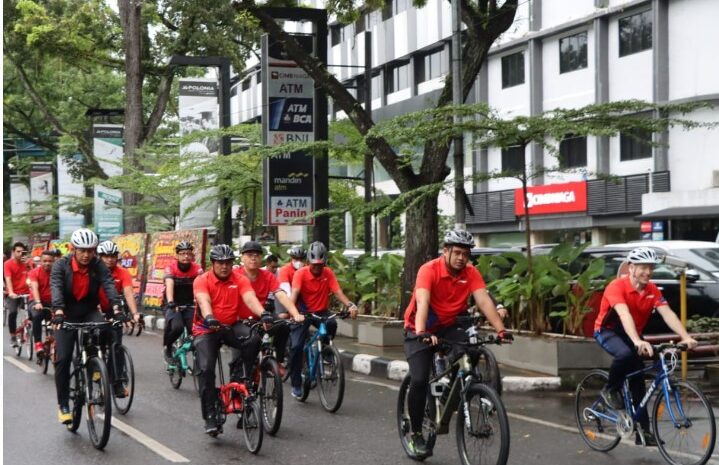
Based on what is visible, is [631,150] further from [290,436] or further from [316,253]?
[290,436]

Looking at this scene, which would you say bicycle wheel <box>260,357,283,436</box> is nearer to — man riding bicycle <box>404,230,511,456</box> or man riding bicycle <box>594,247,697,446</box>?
man riding bicycle <box>404,230,511,456</box>

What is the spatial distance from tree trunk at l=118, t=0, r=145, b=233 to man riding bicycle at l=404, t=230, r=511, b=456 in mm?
26778

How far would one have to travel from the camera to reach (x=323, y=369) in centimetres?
1188

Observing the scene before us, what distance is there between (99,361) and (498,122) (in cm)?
650

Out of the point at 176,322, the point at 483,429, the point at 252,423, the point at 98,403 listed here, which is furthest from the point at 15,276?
the point at 483,429

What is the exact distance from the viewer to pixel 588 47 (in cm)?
3694

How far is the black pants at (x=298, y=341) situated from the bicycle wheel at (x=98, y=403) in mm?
2823

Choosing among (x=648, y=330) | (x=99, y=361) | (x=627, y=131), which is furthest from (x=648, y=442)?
(x=648, y=330)

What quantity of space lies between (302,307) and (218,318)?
270 cm

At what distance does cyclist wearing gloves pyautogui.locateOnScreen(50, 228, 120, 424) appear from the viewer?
396 inches

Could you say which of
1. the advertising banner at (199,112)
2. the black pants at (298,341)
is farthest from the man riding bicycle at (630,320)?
the advertising banner at (199,112)

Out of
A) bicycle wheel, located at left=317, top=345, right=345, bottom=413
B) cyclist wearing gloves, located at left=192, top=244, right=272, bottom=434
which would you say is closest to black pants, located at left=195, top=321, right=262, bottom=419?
cyclist wearing gloves, located at left=192, top=244, right=272, bottom=434

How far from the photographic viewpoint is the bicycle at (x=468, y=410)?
733 centimetres

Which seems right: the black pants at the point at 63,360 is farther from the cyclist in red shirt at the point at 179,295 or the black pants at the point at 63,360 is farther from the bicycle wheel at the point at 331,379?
the cyclist in red shirt at the point at 179,295
